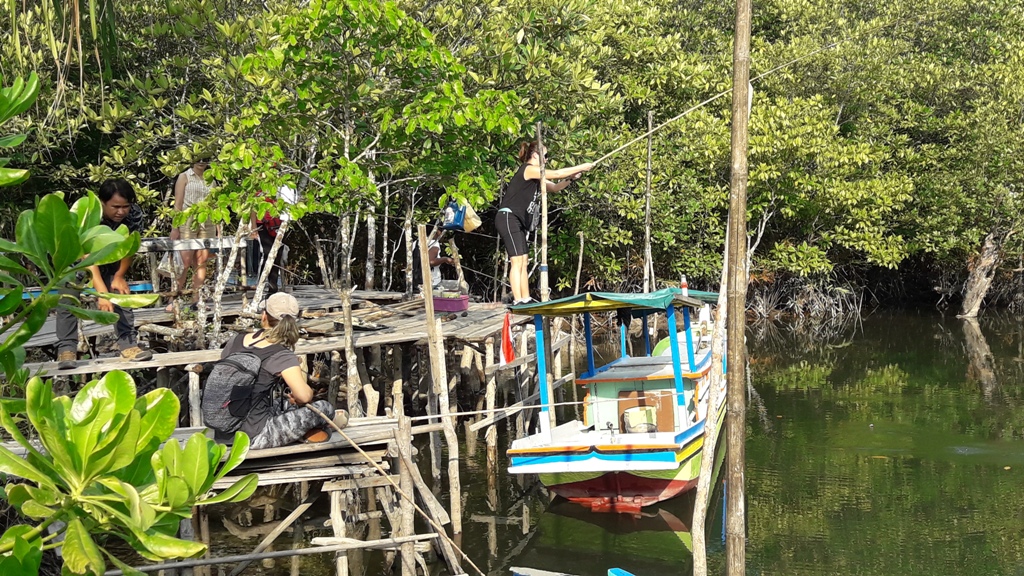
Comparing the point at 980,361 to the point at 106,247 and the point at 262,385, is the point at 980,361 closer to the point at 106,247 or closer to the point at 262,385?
the point at 262,385

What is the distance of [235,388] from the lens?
18.1 ft

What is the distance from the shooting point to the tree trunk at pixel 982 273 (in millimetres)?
20263

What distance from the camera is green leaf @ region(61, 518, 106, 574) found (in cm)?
190

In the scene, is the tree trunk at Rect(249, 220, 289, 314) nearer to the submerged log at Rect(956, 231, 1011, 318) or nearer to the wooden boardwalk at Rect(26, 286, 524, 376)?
the wooden boardwalk at Rect(26, 286, 524, 376)

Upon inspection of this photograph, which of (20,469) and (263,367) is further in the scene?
(263,367)

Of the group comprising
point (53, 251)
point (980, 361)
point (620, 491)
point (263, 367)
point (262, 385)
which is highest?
point (53, 251)

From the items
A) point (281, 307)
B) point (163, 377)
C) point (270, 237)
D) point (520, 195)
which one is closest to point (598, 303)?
point (520, 195)

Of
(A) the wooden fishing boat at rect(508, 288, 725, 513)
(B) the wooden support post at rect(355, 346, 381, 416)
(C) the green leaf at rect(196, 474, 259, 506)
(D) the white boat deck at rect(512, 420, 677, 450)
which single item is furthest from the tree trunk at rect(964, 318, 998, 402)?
(C) the green leaf at rect(196, 474, 259, 506)

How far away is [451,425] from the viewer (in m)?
7.75

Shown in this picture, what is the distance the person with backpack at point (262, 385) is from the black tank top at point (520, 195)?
155 inches

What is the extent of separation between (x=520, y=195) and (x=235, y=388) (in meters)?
4.35

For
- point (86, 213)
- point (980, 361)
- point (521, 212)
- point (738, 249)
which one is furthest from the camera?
point (980, 361)

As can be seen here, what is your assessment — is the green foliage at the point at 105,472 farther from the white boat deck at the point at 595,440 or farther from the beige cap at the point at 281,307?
the white boat deck at the point at 595,440

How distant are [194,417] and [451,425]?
2022 millimetres
